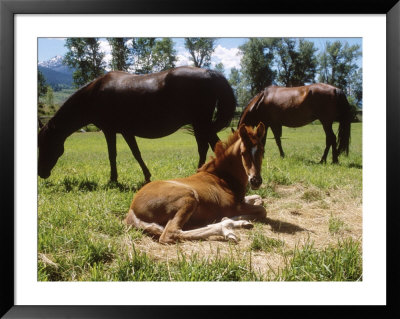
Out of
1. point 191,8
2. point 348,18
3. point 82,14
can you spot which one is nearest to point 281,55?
point 348,18

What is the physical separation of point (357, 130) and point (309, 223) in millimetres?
1024

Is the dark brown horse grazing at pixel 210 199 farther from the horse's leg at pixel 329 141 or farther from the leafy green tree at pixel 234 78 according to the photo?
the horse's leg at pixel 329 141

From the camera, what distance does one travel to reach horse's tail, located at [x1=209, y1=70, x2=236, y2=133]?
326 centimetres

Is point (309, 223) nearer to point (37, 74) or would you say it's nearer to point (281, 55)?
point (281, 55)

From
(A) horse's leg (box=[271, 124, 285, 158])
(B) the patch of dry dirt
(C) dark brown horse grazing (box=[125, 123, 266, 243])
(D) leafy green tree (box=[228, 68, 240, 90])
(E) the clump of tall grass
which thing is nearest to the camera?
(E) the clump of tall grass

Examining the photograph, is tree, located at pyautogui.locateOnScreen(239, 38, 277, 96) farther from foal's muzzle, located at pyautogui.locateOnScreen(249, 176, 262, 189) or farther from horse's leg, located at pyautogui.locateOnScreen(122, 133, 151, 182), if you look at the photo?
horse's leg, located at pyautogui.locateOnScreen(122, 133, 151, 182)

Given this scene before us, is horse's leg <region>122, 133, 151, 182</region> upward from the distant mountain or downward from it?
downward

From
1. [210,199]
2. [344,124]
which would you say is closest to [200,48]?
[210,199]

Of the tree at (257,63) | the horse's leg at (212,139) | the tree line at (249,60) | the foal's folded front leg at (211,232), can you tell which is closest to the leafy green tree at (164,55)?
the tree line at (249,60)

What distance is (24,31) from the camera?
2.94m

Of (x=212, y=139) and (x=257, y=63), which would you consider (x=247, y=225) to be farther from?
(x=257, y=63)

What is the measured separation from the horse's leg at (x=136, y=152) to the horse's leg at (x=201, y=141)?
0.58 meters

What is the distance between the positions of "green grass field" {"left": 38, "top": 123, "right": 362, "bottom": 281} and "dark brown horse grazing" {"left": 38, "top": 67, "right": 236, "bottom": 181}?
11 centimetres

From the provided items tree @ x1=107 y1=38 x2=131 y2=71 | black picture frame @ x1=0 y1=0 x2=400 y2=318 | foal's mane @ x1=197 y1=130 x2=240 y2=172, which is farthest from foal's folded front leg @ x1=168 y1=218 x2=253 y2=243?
tree @ x1=107 y1=38 x2=131 y2=71
